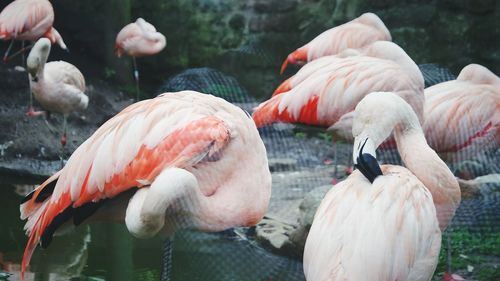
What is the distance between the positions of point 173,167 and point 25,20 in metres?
4.41

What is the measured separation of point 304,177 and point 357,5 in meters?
2.18

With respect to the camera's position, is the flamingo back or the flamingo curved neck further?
the flamingo back

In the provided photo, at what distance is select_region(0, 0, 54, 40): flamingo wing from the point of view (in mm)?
6836

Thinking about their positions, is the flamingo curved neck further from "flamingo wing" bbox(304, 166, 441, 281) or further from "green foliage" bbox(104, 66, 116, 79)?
"green foliage" bbox(104, 66, 116, 79)

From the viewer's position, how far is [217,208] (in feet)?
9.68

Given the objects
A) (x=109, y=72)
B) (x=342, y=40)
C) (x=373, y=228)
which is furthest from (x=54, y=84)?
(x=373, y=228)

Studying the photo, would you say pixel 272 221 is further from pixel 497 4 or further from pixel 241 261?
pixel 497 4

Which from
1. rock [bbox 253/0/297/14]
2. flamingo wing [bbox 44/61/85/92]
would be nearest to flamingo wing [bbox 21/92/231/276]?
flamingo wing [bbox 44/61/85/92]

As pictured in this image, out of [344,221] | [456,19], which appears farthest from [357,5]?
[344,221]

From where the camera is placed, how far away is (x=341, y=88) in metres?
4.23

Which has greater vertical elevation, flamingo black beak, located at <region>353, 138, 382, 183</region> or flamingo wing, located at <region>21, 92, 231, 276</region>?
flamingo black beak, located at <region>353, 138, 382, 183</region>

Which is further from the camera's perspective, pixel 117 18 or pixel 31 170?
pixel 117 18

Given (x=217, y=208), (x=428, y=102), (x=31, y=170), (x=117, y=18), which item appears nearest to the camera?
Answer: (x=217, y=208)

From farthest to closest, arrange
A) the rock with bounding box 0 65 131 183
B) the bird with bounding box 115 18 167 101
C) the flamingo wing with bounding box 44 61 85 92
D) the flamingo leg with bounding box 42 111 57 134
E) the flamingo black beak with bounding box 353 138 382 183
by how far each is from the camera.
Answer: the bird with bounding box 115 18 167 101 → the flamingo leg with bounding box 42 111 57 134 → the flamingo wing with bounding box 44 61 85 92 → the rock with bounding box 0 65 131 183 → the flamingo black beak with bounding box 353 138 382 183
